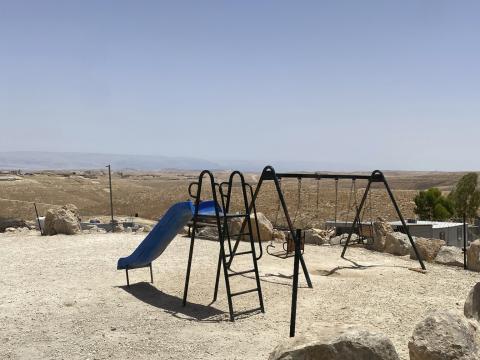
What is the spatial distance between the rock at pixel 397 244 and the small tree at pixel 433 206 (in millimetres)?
20354

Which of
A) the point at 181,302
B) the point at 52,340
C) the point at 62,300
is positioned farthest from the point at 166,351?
the point at 62,300

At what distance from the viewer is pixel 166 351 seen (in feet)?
24.7

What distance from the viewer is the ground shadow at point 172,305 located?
944 centimetres

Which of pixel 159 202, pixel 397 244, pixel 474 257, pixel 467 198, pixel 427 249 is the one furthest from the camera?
pixel 159 202

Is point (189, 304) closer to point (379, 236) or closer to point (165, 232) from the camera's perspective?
point (165, 232)

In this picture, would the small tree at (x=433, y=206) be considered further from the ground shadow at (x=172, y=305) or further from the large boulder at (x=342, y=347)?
the large boulder at (x=342, y=347)

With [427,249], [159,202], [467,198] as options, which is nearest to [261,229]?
[427,249]

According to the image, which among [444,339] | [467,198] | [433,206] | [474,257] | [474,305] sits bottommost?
[433,206]

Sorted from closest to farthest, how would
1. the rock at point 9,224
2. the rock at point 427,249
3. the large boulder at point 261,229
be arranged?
the rock at point 427,249
the large boulder at point 261,229
the rock at point 9,224

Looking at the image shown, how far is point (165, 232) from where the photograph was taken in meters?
11.3

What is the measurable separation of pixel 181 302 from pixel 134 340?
8.25 ft

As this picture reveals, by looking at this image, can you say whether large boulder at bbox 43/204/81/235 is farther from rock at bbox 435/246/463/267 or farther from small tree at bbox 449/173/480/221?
small tree at bbox 449/173/480/221

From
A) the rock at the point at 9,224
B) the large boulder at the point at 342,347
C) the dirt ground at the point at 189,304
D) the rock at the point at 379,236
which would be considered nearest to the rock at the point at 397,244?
the rock at the point at 379,236

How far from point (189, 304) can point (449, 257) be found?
791 cm
